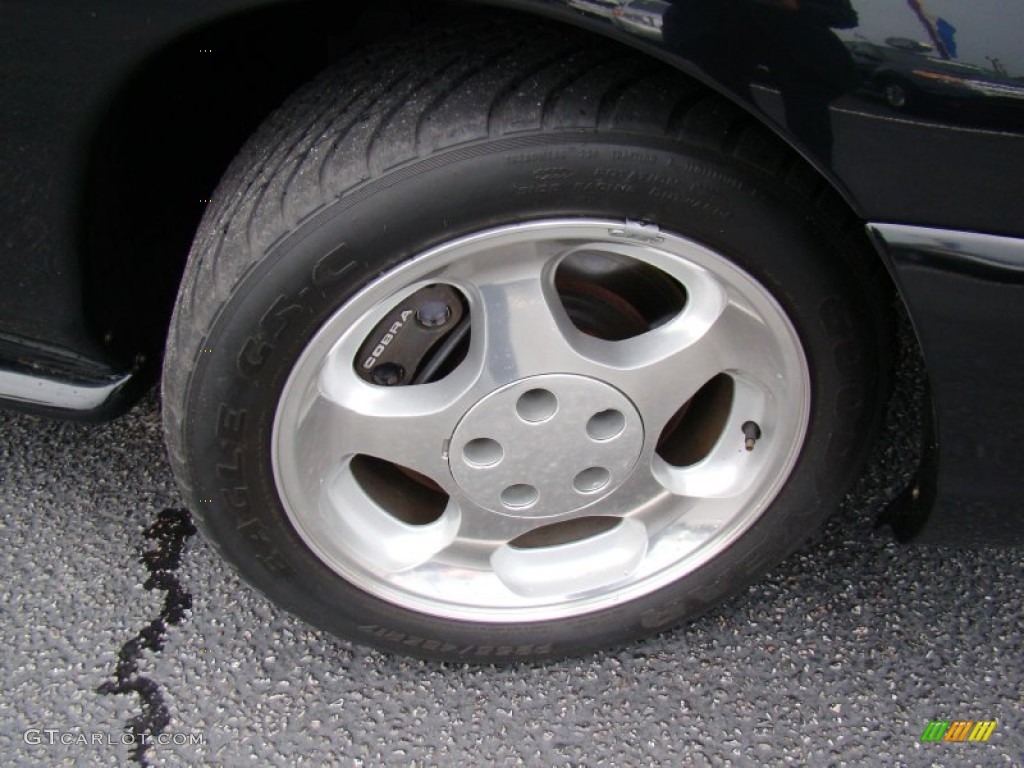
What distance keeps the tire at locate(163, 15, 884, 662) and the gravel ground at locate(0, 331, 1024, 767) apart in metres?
0.09

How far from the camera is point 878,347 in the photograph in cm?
138

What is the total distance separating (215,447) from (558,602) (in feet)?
1.99

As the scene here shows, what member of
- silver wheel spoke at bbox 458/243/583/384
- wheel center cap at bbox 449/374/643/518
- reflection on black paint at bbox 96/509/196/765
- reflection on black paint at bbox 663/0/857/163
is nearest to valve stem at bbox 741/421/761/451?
wheel center cap at bbox 449/374/643/518

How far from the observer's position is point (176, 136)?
4.69 ft

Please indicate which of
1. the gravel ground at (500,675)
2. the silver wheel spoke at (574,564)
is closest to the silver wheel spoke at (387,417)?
the silver wheel spoke at (574,564)

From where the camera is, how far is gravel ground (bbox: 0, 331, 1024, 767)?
1566mm

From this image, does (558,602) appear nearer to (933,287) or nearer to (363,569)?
(363,569)

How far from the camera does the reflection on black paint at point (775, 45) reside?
1031 millimetres

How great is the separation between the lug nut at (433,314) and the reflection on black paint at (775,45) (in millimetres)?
499

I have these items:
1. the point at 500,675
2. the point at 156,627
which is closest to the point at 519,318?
the point at 500,675

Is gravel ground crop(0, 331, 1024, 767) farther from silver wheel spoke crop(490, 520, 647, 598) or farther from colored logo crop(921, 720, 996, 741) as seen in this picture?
silver wheel spoke crop(490, 520, 647, 598)

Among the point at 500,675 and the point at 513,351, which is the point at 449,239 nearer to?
the point at 513,351

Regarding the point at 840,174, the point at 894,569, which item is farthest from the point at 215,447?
the point at 894,569

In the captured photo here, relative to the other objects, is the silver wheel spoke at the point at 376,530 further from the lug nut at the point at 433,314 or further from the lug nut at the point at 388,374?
the lug nut at the point at 433,314
